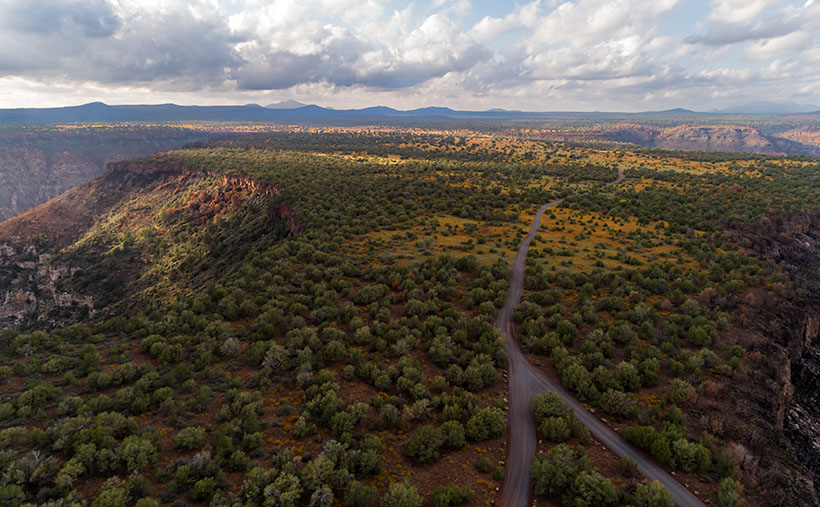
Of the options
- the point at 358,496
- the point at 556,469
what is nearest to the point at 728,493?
the point at 556,469

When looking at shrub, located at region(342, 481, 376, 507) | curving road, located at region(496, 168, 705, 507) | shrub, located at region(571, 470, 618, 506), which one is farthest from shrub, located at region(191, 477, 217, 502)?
shrub, located at region(571, 470, 618, 506)

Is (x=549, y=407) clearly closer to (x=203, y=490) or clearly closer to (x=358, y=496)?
(x=358, y=496)

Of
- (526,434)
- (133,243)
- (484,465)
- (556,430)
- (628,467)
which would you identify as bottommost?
(133,243)

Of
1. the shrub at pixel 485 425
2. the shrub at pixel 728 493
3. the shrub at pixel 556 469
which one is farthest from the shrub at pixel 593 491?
the shrub at pixel 485 425

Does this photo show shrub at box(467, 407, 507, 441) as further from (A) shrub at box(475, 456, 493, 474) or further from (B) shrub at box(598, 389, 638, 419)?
(B) shrub at box(598, 389, 638, 419)

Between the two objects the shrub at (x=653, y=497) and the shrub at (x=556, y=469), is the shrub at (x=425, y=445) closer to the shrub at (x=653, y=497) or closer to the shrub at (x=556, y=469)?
the shrub at (x=556, y=469)

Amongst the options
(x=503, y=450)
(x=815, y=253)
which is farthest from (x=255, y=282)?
(x=815, y=253)

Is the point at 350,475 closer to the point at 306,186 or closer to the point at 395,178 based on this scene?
the point at 306,186

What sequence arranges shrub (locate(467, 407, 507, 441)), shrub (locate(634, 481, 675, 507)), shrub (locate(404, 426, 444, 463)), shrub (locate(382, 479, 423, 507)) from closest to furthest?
shrub (locate(634, 481, 675, 507)) < shrub (locate(382, 479, 423, 507)) < shrub (locate(404, 426, 444, 463)) < shrub (locate(467, 407, 507, 441))
